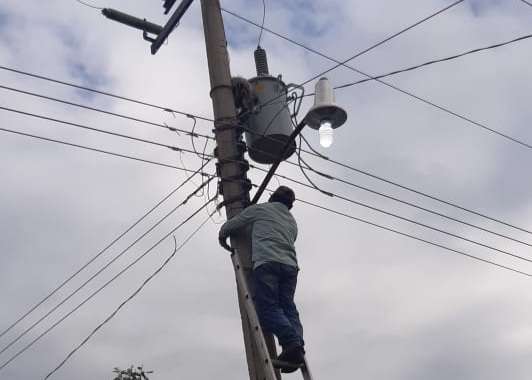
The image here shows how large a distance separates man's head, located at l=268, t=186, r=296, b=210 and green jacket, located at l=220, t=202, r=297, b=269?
0.75 ft

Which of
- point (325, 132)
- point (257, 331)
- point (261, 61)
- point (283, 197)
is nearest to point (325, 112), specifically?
point (325, 132)

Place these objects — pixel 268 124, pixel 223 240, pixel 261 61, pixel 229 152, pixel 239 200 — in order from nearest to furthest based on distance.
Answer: pixel 223 240
pixel 239 200
pixel 229 152
pixel 268 124
pixel 261 61

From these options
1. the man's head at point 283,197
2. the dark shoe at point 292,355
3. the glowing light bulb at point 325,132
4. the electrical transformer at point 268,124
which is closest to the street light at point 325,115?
the glowing light bulb at point 325,132

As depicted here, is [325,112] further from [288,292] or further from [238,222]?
[288,292]

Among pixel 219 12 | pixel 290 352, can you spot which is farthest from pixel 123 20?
pixel 290 352

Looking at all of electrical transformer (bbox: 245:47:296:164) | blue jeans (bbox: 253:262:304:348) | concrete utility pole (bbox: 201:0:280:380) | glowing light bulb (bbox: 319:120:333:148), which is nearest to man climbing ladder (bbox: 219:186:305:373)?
blue jeans (bbox: 253:262:304:348)

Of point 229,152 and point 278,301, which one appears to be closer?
point 278,301

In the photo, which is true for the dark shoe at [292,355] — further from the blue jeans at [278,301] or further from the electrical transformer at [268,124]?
the electrical transformer at [268,124]

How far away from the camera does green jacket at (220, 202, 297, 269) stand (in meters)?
5.61

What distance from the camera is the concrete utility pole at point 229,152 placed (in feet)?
17.7

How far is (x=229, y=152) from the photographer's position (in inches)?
251

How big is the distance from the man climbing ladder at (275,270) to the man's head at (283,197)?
0.45ft

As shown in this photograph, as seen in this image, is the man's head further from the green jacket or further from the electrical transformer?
the electrical transformer

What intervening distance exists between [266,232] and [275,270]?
304 mm
